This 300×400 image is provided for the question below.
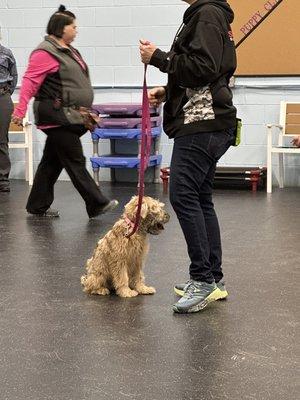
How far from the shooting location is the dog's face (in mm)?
3652

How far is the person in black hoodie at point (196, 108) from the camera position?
3275mm

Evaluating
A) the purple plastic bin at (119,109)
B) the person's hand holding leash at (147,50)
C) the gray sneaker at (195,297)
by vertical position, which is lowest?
the gray sneaker at (195,297)

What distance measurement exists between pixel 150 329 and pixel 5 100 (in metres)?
4.75

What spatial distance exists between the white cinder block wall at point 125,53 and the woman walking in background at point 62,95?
8.20 feet

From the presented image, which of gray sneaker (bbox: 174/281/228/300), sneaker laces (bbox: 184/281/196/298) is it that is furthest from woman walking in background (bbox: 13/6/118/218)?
sneaker laces (bbox: 184/281/196/298)

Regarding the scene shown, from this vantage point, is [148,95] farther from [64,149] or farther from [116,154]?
[116,154]

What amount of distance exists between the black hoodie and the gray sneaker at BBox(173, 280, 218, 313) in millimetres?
676

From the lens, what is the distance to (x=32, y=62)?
5566 millimetres

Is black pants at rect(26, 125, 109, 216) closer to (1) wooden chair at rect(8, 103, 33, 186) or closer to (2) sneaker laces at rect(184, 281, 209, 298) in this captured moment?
(1) wooden chair at rect(8, 103, 33, 186)

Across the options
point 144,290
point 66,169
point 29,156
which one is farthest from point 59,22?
point 29,156

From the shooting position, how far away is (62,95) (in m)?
5.64

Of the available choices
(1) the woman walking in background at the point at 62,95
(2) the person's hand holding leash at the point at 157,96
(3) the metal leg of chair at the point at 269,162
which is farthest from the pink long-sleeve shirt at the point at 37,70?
(3) the metal leg of chair at the point at 269,162

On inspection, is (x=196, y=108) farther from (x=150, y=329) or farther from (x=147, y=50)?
(x=150, y=329)

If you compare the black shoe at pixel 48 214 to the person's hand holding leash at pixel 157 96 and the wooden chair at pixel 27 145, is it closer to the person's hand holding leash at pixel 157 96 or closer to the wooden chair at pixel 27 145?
the wooden chair at pixel 27 145
